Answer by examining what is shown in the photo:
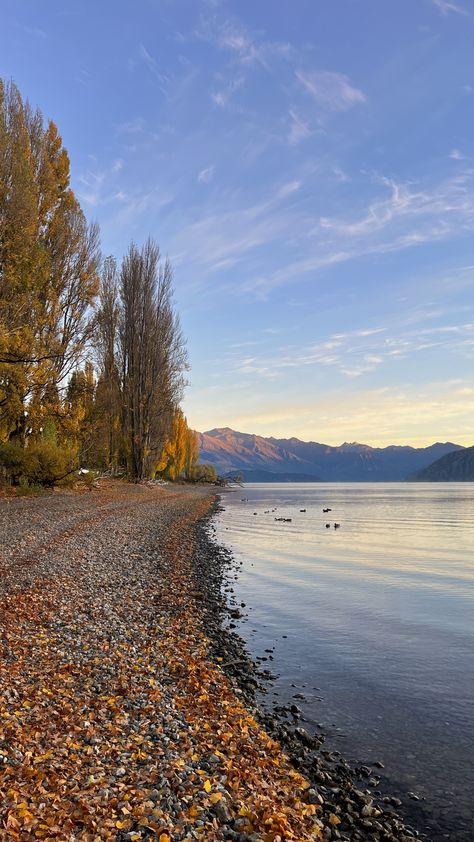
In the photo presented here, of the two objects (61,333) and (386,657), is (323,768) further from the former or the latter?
(61,333)

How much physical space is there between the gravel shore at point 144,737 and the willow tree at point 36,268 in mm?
15242

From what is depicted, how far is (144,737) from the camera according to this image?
561cm

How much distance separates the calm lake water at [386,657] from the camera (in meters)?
6.06

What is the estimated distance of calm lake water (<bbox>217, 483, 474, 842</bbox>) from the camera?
19.9 ft

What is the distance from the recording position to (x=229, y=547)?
82.1 feet

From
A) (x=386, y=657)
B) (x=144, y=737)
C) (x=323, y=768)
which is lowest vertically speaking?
(x=386, y=657)

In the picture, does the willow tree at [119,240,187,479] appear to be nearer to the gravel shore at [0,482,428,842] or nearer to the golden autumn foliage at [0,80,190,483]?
the golden autumn foliage at [0,80,190,483]

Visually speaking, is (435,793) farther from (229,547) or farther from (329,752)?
(229,547)

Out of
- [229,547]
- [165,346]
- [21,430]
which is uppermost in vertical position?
[165,346]

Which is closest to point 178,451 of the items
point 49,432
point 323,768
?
point 49,432

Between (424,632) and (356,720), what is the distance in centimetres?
511

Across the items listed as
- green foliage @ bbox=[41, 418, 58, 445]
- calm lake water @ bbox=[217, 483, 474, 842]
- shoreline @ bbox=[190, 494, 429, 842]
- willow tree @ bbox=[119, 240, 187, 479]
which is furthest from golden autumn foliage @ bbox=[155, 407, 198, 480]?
shoreline @ bbox=[190, 494, 429, 842]

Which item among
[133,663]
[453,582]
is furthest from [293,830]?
[453,582]

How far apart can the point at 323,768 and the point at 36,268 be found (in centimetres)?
2595
